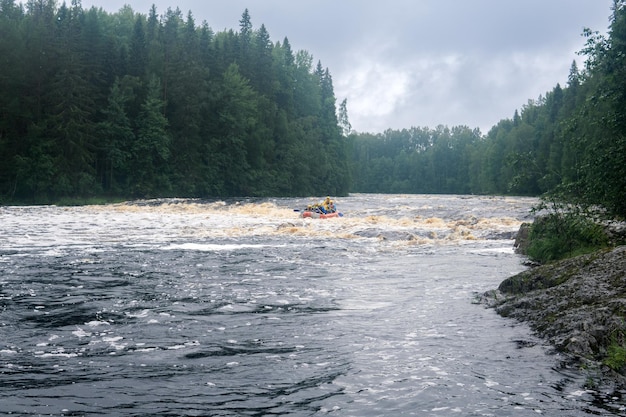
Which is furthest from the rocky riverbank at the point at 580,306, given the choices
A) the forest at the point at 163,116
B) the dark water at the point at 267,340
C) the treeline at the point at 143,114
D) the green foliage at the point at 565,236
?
the treeline at the point at 143,114

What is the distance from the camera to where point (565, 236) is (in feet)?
50.4

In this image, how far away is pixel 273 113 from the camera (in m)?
80.8

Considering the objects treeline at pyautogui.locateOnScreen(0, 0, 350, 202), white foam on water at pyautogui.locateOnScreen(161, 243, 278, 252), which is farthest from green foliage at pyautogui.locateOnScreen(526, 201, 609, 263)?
treeline at pyautogui.locateOnScreen(0, 0, 350, 202)

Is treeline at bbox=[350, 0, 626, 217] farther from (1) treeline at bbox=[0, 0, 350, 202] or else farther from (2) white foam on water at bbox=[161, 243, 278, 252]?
(1) treeline at bbox=[0, 0, 350, 202]

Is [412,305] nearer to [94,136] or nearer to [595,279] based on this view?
[595,279]

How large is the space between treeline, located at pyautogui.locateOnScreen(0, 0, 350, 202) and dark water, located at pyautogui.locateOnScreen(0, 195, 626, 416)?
39352mm

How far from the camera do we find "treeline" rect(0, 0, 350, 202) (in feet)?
171

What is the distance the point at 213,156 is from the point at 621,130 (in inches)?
2275

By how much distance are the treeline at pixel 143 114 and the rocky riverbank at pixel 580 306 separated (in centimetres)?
4722

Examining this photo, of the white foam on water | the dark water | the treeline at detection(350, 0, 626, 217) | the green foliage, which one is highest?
the treeline at detection(350, 0, 626, 217)

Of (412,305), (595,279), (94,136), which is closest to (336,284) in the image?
(412,305)

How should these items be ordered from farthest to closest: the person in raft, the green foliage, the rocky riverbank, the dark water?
1. the person in raft
2. the green foliage
3. the rocky riverbank
4. the dark water

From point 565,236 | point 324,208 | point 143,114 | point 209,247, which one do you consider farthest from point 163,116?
point 565,236

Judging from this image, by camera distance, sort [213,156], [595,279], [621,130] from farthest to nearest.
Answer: [213,156] → [621,130] → [595,279]
